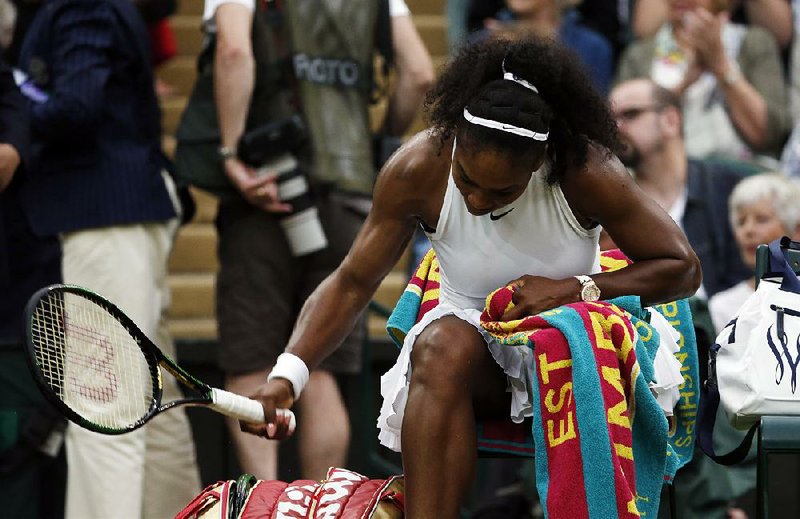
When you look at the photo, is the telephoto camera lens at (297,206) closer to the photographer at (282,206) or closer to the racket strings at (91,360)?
the photographer at (282,206)

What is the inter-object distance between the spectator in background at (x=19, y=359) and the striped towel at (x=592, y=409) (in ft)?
5.85

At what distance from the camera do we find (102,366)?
3266 mm

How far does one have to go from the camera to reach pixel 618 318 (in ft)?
10.7

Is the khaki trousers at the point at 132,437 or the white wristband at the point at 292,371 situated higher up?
the white wristband at the point at 292,371

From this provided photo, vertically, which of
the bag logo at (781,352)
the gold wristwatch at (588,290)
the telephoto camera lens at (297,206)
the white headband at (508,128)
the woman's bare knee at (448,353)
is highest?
the white headband at (508,128)

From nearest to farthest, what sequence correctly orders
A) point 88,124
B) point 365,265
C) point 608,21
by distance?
point 365,265 → point 88,124 → point 608,21

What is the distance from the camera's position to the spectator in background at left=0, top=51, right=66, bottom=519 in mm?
4496

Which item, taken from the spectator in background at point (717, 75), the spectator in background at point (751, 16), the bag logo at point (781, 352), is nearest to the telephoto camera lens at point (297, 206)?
the bag logo at point (781, 352)

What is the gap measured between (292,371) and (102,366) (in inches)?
18.0

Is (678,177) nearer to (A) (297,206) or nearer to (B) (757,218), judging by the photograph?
(B) (757,218)

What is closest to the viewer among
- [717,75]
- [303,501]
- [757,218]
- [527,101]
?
[527,101]

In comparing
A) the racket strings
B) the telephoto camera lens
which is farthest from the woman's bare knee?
the telephoto camera lens

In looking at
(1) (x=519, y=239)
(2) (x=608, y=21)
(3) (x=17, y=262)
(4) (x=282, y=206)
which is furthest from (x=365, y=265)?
(2) (x=608, y=21)

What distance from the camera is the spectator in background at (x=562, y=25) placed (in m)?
5.98
